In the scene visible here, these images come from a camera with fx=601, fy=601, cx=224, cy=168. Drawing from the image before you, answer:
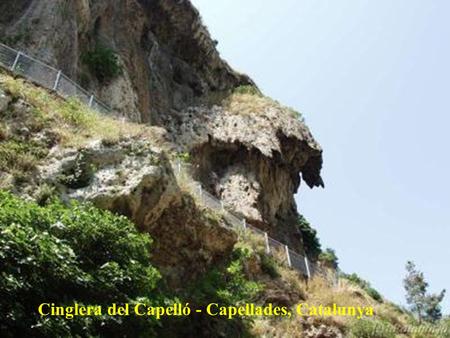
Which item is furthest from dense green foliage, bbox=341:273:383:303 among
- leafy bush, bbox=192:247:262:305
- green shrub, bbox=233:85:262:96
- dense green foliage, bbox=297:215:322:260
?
leafy bush, bbox=192:247:262:305

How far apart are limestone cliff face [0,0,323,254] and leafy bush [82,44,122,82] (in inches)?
10.0

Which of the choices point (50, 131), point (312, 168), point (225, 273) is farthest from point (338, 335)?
point (312, 168)

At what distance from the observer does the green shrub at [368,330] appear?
16.0 metres

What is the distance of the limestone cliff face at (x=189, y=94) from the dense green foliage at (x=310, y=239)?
1.95 m

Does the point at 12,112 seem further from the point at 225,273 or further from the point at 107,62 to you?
the point at 107,62

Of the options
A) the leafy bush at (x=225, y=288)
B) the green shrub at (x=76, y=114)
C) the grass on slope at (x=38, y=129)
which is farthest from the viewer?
the green shrub at (x=76, y=114)

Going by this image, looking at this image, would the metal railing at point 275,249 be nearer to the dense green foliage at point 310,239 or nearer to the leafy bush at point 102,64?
the leafy bush at point 102,64

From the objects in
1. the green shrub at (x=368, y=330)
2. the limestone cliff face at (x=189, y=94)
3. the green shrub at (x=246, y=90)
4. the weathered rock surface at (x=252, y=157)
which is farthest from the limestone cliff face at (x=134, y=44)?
the green shrub at (x=368, y=330)

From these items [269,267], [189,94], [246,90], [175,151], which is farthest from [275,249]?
[246,90]

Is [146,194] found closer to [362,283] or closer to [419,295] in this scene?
[362,283]

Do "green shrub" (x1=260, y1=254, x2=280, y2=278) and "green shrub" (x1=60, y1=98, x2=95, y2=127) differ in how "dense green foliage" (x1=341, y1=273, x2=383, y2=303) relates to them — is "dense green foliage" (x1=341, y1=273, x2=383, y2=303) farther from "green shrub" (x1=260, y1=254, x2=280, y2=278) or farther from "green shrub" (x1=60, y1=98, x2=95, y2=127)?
"green shrub" (x1=60, y1=98, x2=95, y2=127)

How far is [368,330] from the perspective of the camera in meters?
16.2

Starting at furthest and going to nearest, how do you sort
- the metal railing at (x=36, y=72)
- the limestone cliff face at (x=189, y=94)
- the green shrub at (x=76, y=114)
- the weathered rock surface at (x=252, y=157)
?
the weathered rock surface at (x=252, y=157) → the limestone cliff face at (x=189, y=94) → the metal railing at (x=36, y=72) → the green shrub at (x=76, y=114)

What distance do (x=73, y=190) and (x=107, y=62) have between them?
1264 centimetres
